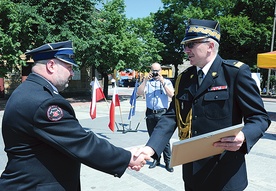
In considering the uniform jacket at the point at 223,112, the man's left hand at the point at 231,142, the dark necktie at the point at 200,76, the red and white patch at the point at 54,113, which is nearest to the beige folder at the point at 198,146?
the man's left hand at the point at 231,142

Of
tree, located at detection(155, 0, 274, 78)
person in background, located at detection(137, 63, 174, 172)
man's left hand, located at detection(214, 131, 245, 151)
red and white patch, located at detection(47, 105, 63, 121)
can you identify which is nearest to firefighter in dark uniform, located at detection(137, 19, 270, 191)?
man's left hand, located at detection(214, 131, 245, 151)

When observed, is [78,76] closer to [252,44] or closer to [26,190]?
[252,44]

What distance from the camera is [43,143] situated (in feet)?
6.05

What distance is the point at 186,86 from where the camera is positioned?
245 centimetres

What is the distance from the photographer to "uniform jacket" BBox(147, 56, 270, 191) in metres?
2.09

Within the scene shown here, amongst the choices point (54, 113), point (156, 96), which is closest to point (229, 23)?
point (156, 96)

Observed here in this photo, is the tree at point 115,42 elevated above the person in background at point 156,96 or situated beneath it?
elevated above

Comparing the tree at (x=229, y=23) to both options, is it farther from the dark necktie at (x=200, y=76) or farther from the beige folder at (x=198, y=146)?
the beige folder at (x=198, y=146)

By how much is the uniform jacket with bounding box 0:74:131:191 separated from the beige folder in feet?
1.61

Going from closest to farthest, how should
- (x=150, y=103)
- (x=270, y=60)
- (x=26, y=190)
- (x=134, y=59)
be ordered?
(x=26, y=190), (x=150, y=103), (x=270, y=60), (x=134, y=59)

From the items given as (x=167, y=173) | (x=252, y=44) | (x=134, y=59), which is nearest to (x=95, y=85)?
(x=167, y=173)

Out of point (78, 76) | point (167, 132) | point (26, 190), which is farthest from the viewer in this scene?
point (78, 76)

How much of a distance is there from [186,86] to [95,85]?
6421 millimetres

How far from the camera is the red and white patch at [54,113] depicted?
175cm
